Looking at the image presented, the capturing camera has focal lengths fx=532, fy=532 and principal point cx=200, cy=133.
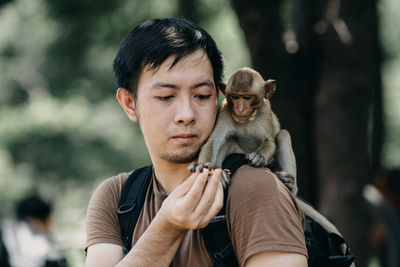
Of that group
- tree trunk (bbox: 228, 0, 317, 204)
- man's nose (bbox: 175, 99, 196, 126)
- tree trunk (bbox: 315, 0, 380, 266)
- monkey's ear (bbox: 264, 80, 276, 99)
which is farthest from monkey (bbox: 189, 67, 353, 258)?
tree trunk (bbox: 315, 0, 380, 266)

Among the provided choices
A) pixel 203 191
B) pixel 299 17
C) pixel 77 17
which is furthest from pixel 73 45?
pixel 203 191

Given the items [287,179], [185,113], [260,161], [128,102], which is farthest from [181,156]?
[287,179]

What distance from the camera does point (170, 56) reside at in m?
2.04

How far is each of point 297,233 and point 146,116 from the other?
77 cm

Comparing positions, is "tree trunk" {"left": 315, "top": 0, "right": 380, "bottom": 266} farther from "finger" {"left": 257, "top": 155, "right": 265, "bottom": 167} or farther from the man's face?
the man's face

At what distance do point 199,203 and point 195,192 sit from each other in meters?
0.04

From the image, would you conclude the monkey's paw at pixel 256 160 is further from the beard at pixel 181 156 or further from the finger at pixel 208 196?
the finger at pixel 208 196

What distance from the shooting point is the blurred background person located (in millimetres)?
4492

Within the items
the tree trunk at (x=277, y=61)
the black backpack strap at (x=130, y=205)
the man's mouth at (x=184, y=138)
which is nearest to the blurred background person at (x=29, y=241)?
the tree trunk at (x=277, y=61)

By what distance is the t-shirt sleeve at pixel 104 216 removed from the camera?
2.12 meters

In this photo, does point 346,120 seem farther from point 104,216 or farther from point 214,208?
point 214,208

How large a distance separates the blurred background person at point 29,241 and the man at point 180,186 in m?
2.54

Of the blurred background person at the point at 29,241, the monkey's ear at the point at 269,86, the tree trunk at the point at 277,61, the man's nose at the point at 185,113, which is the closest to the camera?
the man's nose at the point at 185,113

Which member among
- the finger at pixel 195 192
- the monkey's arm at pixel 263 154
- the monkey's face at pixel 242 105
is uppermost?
the monkey's face at pixel 242 105
